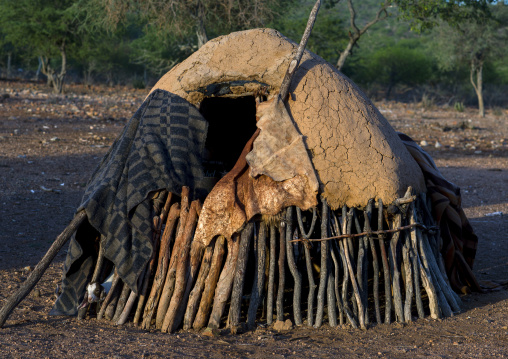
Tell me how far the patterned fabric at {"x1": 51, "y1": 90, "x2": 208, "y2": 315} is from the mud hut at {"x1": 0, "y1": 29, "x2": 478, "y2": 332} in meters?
0.01

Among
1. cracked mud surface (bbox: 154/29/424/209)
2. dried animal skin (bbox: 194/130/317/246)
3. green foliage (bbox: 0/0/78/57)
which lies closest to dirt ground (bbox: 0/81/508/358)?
dried animal skin (bbox: 194/130/317/246)

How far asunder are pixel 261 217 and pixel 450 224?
2.01 metres

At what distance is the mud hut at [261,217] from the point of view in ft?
13.1

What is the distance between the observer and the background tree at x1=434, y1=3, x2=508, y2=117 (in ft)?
74.3

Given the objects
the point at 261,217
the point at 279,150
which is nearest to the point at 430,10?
the point at 279,150

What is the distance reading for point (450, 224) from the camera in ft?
16.5

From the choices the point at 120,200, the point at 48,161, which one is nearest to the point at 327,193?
the point at 120,200

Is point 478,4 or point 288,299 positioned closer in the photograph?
point 288,299

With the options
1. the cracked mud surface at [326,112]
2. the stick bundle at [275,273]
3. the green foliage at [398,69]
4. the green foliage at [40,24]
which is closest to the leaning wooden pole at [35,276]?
the stick bundle at [275,273]

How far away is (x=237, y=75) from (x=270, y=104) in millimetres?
499

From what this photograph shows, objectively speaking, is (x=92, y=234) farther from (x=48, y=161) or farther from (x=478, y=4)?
(x=478, y=4)

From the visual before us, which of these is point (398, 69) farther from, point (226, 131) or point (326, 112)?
point (326, 112)

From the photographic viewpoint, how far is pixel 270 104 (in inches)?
170

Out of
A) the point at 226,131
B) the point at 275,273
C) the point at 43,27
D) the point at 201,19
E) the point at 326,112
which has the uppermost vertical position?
the point at 201,19
